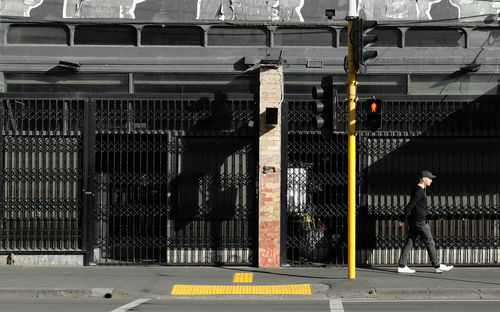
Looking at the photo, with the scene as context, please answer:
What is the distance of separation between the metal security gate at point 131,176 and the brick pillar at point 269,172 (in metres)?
0.27

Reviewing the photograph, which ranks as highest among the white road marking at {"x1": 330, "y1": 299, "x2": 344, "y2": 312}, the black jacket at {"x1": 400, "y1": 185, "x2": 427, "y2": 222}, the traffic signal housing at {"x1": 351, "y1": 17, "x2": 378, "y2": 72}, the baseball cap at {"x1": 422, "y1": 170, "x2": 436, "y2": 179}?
the traffic signal housing at {"x1": 351, "y1": 17, "x2": 378, "y2": 72}

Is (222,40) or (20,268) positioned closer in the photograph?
(20,268)

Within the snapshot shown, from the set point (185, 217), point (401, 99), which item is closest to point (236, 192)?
point (185, 217)

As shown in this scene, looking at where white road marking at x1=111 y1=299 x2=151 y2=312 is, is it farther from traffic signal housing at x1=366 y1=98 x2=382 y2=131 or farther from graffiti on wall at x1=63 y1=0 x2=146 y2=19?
graffiti on wall at x1=63 y1=0 x2=146 y2=19

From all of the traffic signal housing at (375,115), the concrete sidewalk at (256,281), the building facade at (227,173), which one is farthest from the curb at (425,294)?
the building facade at (227,173)

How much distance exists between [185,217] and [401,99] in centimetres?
475

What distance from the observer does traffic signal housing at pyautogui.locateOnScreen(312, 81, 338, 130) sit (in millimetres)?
13586

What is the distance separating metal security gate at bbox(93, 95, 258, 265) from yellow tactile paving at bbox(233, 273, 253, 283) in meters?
1.16

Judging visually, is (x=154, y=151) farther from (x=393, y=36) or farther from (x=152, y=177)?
(x=393, y=36)

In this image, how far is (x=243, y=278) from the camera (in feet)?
47.3

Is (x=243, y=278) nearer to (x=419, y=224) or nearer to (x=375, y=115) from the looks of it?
(x=419, y=224)

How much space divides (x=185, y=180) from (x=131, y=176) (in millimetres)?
1052

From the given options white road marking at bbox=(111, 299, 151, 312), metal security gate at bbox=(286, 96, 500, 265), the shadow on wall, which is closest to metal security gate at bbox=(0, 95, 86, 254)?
white road marking at bbox=(111, 299, 151, 312)

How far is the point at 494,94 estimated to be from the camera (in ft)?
54.4
